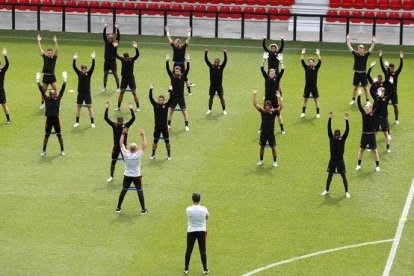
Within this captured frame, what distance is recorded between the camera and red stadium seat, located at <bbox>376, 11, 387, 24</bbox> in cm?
5292

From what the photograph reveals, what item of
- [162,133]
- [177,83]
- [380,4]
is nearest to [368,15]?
[380,4]

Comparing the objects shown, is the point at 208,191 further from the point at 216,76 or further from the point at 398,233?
the point at 216,76

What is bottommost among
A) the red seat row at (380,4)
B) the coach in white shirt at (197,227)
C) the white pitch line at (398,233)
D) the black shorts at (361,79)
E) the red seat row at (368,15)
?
the white pitch line at (398,233)

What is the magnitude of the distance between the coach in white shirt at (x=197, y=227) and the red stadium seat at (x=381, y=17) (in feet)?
88.1

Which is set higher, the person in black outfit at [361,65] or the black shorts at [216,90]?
the person in black outfit at [361,65]

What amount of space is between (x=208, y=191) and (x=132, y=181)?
10.9 ft

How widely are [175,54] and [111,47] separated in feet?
7.81

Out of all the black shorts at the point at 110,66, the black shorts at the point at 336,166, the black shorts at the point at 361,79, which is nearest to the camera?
the black shorts at the point at 336,166

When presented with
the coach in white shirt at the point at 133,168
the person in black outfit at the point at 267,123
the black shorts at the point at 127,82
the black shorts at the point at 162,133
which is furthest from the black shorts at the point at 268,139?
the black shorts at the point at 127,82

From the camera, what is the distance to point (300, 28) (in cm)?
5628

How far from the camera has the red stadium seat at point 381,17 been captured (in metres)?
52.9

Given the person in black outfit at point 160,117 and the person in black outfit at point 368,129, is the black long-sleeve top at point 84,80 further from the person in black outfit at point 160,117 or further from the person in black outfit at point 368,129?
the person in black outfit at point 368,129

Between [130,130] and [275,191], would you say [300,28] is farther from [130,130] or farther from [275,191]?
[275,191]

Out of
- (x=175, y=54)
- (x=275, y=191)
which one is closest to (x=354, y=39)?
(x=175, y=54)
